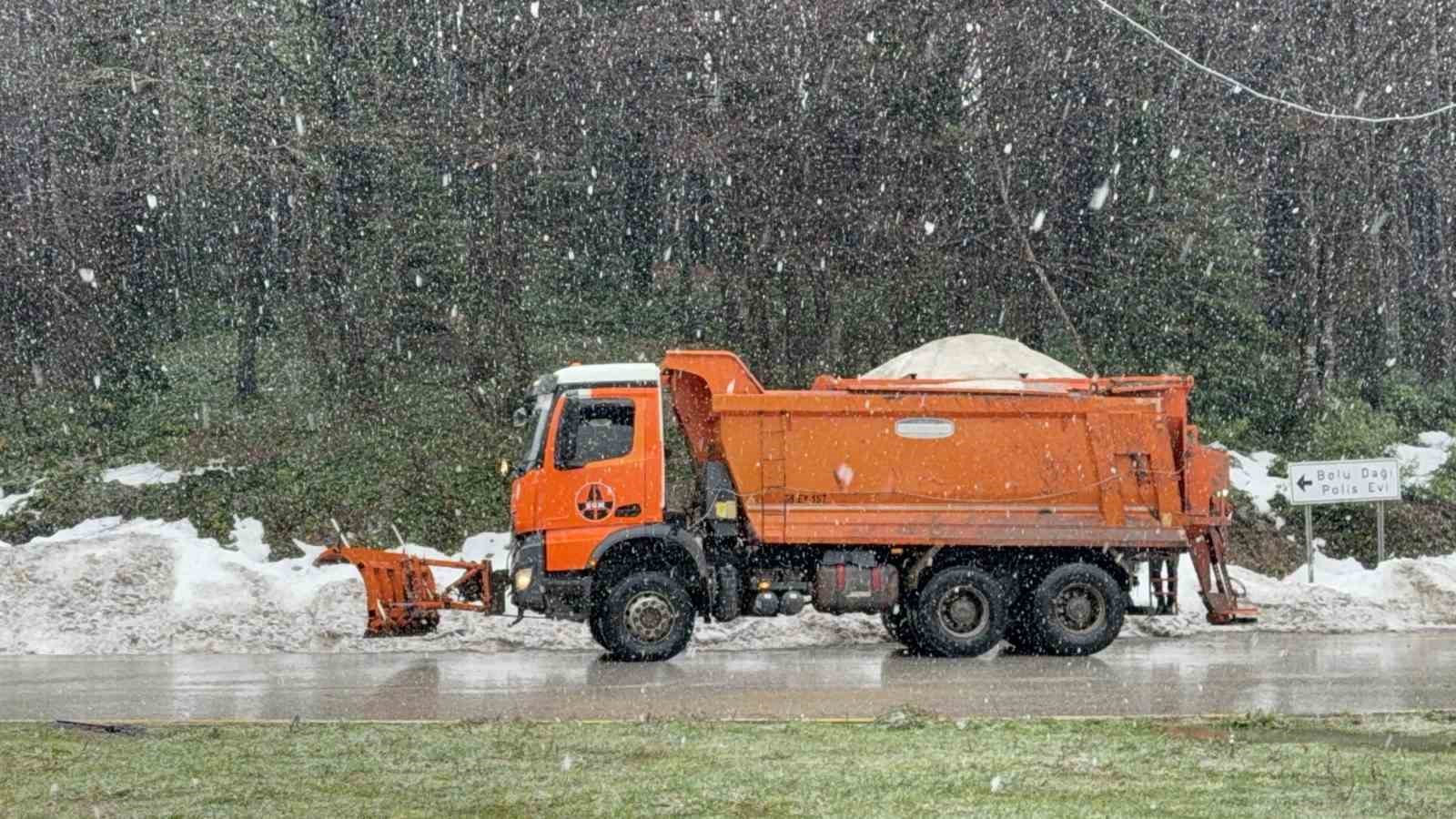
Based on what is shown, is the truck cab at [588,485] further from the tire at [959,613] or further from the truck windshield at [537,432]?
the tire at [959,613]

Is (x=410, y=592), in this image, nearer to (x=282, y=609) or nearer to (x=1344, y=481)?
(x=282, y=609)

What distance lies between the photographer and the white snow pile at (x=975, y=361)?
849 inches

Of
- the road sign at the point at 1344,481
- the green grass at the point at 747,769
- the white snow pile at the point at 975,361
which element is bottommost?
the green grass at the point at 747,769

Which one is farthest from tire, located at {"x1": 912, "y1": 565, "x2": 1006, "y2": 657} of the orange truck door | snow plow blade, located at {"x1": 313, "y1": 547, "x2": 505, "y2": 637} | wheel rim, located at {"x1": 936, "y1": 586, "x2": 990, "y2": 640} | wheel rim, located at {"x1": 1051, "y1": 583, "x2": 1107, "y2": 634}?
snow plow blade, located at {"x1": 313, "y1": 547, "x2": 505, "y2": 637}

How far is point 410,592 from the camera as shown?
53.9ft

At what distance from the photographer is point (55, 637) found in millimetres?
18172

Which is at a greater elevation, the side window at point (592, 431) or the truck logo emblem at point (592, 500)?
the side window at point (592, 431)

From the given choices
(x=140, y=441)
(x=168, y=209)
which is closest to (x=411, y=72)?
(x=168, y=209)

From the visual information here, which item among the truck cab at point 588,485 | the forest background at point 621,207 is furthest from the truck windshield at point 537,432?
the forest background at point 621,207

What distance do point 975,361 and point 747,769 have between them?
13318 millimetres

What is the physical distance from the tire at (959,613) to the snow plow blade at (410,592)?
4.00 m

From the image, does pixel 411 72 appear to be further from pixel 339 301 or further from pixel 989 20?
pixel 989 20

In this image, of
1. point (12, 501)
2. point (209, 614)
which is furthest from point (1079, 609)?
point (12, 501)

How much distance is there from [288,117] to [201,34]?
5.59ft
